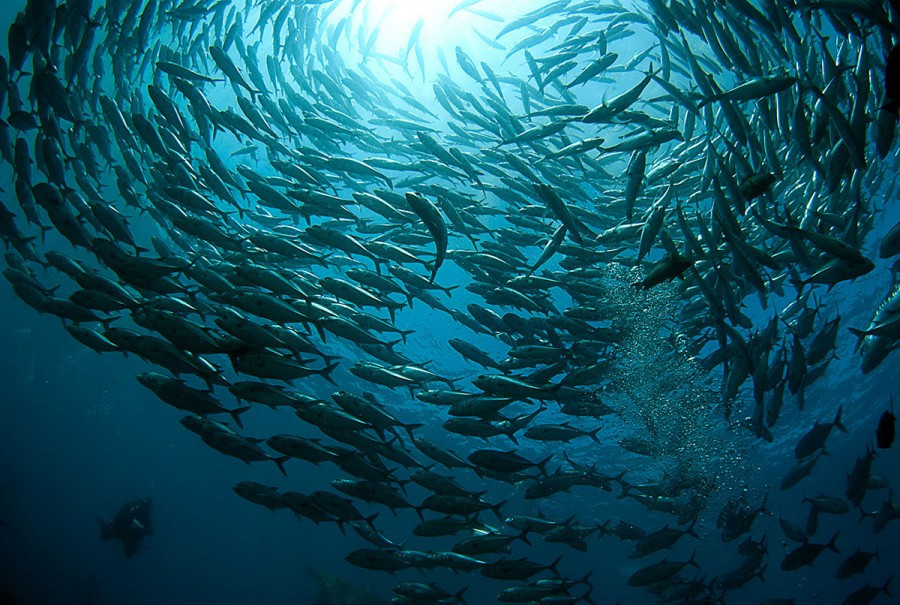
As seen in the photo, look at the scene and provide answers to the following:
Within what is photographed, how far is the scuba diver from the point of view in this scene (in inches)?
648

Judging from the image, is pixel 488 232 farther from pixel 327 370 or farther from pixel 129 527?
pixel 129 527

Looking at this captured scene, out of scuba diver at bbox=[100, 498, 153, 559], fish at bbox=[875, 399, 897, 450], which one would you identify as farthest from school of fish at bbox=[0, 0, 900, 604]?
scuba diver at bbox=[100, 498, 153, 559]

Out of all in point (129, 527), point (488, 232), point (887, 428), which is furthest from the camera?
point (129, 527)

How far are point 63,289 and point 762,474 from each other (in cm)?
4065

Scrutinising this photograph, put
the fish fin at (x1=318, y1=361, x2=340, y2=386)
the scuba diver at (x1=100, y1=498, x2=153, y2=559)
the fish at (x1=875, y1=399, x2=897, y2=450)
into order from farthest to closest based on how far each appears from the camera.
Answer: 1. the scuba diver at (x1=100, y1=498, x2=153, y2=559)
2. the fish fin at (x1=318, y1=361, x2=340, y2=386)
3. the fish at (x1=875, y1=399, x2=897, y2=450)

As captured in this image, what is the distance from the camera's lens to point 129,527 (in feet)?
54.0

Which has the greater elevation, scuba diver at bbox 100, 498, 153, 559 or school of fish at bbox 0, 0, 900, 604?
school of fish at bbox 0, 0, 900, 604

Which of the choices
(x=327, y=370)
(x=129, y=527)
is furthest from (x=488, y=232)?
(x=129, y=527)

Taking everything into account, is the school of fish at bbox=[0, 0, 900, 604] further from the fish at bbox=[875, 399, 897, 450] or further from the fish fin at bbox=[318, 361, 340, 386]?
the fish fin at bbox=[318, 361, 340, 386]

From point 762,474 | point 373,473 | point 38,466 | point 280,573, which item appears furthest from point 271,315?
point 38,466

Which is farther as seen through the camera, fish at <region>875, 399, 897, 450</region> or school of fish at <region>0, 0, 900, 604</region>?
school of fish at <region>0, 0, 900, 604</region>

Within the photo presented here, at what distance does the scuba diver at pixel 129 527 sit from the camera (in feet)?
54.0

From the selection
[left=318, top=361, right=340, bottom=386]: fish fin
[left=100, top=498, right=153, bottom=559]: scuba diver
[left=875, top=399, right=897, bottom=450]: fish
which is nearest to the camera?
[left=875, top=399, right=897, bottom=450]: fish

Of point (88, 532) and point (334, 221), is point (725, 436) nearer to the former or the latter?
point (334, 221)
